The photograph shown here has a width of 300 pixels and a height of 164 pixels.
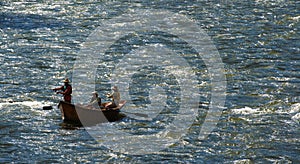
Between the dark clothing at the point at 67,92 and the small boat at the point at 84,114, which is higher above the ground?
the dark clothing at the point at 67,92

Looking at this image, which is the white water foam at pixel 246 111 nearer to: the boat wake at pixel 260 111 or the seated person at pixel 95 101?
the boat wake at pixel 260 111

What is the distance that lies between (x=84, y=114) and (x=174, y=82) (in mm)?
10122

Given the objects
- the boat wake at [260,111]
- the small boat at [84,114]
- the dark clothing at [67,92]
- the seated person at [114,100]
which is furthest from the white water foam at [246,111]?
the dark clothing at [67,92]

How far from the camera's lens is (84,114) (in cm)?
4169

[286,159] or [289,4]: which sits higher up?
[289,4]

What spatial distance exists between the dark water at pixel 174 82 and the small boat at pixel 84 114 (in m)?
0.75

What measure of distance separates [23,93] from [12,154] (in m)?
10.4

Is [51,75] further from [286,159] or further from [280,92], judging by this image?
[286,159]

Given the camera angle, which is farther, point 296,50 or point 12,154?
point 296,50

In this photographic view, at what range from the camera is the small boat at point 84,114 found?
4150 centimetres

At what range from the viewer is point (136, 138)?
131ft

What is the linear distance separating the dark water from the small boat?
2.45 feet

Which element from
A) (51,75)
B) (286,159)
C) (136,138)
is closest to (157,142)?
(136,138)

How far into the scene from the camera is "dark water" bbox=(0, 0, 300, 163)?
125 ft
